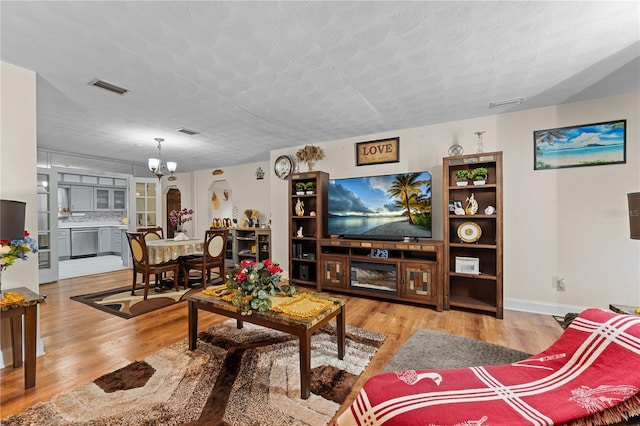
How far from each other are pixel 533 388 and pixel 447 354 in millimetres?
1416

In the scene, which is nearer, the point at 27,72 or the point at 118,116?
the point at 27,72

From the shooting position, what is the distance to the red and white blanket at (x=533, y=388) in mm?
800

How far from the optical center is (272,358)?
219 centimetres

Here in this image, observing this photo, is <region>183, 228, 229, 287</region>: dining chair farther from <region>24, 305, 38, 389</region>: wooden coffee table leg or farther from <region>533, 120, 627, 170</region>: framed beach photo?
<region>533, 120, 627, 170</region>: framed beach photo

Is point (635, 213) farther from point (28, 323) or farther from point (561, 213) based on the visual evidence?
point (28, 323)

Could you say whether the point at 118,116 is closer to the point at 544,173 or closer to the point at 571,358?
the point at 571,358

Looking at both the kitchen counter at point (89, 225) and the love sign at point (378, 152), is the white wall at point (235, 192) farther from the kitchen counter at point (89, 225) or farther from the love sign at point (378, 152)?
the love sign at point (378, 152)

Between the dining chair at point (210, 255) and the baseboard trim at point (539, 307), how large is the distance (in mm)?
4222

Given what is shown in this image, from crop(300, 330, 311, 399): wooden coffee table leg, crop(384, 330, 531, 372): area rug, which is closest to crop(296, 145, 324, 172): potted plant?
crop(384, 330, 531, 372): area rug

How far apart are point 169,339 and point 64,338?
1.01 metres

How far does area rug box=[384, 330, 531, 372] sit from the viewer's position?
2080 millimetres

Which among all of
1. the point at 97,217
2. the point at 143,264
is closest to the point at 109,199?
the point at 97,217

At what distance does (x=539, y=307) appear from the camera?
10.5 ft

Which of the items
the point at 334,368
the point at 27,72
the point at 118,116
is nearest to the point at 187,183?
the point at 118,116
